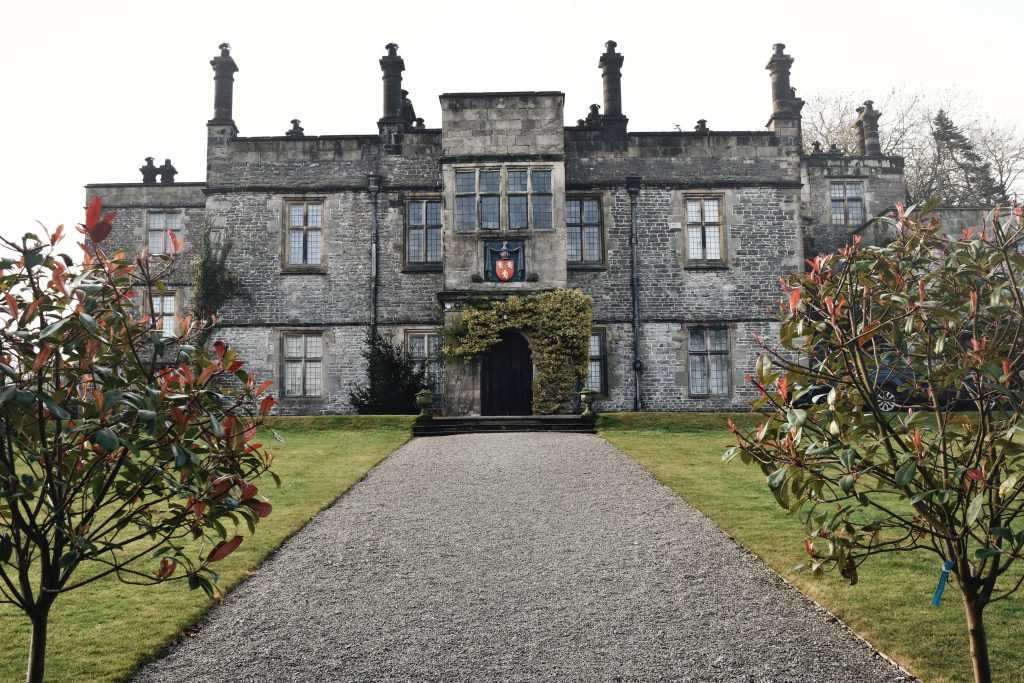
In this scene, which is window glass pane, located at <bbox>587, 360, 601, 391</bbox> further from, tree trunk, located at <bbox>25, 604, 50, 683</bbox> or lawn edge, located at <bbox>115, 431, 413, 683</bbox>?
tree trunk, located at <bbox>25, 604, 50, 683</bbox>

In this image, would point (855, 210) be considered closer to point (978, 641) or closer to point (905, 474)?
point (978, 641)

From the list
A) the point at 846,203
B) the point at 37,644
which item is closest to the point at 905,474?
the point at 37,644

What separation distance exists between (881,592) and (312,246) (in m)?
17.5

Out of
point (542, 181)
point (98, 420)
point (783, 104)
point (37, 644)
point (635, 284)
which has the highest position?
point (783, 104)

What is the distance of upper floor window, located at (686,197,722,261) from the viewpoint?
19984 mm

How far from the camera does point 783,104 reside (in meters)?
20.4

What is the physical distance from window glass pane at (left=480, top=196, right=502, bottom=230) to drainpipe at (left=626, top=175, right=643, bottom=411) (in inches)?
146

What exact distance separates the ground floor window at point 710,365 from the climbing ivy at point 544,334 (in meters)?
3.41

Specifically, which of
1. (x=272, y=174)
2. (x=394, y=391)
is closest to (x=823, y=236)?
(x=394, y=391)

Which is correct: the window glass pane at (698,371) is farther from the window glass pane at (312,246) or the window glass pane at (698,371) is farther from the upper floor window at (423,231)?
the window glass pane at (312,246)

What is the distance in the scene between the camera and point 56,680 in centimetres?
432

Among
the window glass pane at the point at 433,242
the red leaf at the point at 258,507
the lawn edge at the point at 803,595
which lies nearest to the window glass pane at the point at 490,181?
the window glass pane at the point at 433,242

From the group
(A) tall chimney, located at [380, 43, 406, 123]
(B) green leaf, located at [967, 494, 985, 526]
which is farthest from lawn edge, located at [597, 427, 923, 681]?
(A) tall chimney, located at [380, 43, 406, 123]

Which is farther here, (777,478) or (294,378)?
(294,378)
